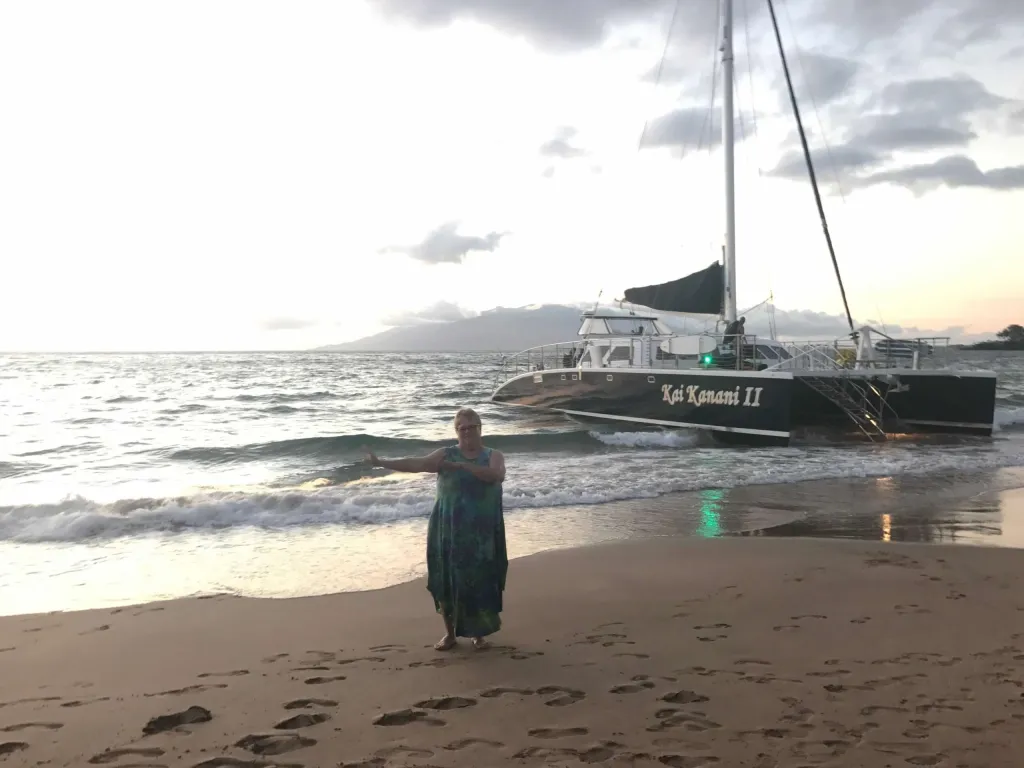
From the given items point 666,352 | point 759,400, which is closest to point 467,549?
point 759,400

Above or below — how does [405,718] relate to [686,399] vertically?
below

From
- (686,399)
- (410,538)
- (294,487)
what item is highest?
(686,399)

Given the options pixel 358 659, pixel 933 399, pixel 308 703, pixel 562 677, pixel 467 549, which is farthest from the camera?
pixel 933 399

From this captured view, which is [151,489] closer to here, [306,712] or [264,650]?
[264,650]

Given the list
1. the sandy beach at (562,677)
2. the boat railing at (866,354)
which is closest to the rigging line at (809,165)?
the boat railing at (866,354)

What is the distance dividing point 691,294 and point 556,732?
1828 cm

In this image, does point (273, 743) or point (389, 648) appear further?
point (389, 648)

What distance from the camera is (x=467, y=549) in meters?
4.12

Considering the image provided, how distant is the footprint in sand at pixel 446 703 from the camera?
3570 millimetres

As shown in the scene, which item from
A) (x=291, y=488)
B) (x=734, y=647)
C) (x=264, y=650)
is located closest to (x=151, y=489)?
(x=291, y=488)

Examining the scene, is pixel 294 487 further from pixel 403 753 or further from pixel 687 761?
pixel 687 761

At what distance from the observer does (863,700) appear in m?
3.56

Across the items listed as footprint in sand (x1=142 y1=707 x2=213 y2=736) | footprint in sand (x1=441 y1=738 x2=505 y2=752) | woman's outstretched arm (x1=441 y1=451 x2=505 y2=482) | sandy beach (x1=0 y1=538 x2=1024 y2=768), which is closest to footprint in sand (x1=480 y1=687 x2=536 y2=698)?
sandy beach (x1=0 y1=538 x2=1024 y2=768)

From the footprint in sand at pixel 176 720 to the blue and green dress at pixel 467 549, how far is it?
1.37 metres
